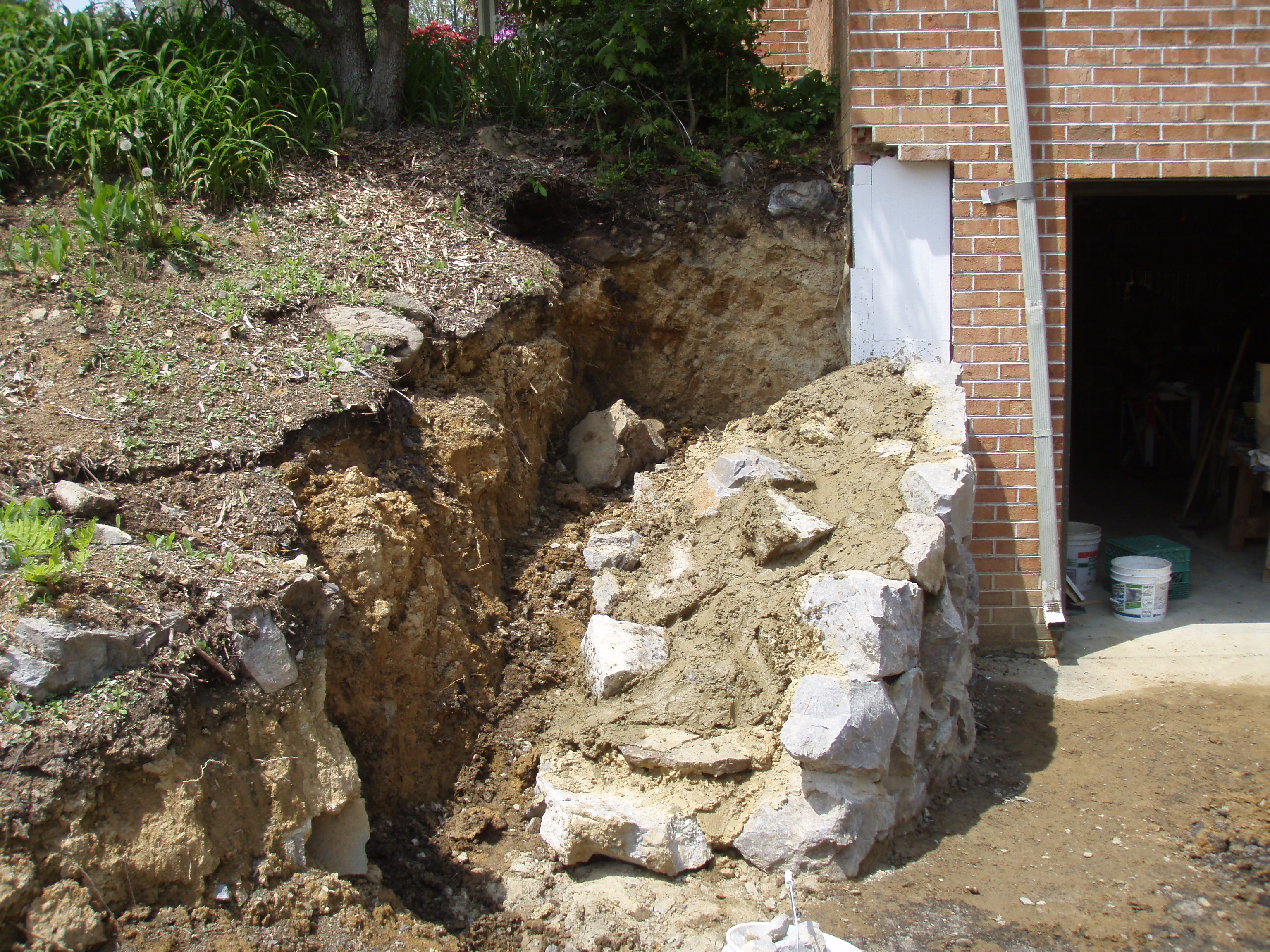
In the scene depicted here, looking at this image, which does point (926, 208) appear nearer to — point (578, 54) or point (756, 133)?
point (756, 133)

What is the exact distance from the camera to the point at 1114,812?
342cm

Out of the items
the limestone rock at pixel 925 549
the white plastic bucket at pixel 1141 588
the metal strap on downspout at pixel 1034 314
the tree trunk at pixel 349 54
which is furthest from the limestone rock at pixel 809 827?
the tree trunk at pixel 349 54

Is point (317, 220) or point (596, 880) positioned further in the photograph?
point (317, 220)

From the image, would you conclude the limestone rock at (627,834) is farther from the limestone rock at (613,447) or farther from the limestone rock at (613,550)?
the limestone rock at (613,447)

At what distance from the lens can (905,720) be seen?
313cm

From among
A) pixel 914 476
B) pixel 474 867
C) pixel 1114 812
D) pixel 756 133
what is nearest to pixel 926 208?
pixel 756 133

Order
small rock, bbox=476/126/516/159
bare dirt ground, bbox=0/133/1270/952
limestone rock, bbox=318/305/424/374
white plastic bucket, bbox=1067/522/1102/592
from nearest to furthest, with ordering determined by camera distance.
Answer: bare dirt ground, bbox=0/133/1270/952 → limestone rock, bbox=318/305/424/374 → small rock, bbox=476/126/516/159 → white plastic bucket, bbox=1067/522/1102/592

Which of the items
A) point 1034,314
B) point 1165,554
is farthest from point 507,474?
point 1165,554

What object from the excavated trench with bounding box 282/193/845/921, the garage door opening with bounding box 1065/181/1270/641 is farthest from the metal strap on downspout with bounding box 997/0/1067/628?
the garage door opening with bounding box 1065/181/1270/641

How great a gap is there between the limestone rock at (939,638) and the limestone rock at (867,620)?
0.30m

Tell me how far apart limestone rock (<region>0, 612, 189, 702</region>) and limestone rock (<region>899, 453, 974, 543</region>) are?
2.84 m

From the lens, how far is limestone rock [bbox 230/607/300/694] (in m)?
2.54

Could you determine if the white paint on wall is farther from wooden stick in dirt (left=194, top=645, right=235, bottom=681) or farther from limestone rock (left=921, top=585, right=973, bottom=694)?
wooden stick in dirt (left=194, top=645, right=235, bottom=681)

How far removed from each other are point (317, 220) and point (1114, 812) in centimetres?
455
